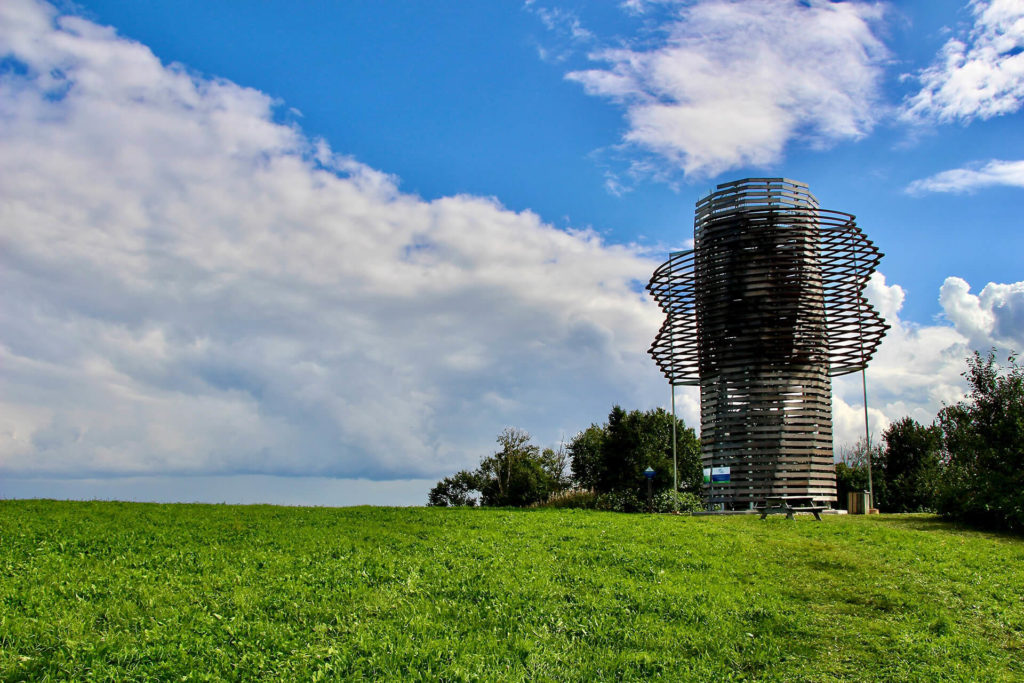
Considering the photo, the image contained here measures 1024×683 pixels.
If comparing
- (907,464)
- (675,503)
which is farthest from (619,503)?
(907,464)

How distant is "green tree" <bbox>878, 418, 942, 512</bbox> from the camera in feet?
137

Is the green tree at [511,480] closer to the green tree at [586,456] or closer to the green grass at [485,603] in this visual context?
the green tree at [586,456]

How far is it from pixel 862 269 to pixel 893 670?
20132mm

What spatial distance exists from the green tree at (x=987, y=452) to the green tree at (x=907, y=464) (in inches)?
694

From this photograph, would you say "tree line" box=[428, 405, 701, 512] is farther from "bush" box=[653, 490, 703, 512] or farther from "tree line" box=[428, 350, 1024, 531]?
"bush" box=[653, 490, 703, 512]

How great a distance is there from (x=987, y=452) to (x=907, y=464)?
89.3 feet

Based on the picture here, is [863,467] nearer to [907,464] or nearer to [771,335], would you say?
[907,464]

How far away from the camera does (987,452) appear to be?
71.8ft

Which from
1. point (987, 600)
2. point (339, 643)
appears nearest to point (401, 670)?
point (339, 643)

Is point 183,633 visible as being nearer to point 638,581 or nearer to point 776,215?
point 638,581

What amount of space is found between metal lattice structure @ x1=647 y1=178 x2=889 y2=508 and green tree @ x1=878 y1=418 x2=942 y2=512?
18203mm

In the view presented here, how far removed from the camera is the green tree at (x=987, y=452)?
795 inches

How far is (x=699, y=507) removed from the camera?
28.2 meters

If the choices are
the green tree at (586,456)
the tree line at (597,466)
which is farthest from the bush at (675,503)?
the green tree at (586,456)
